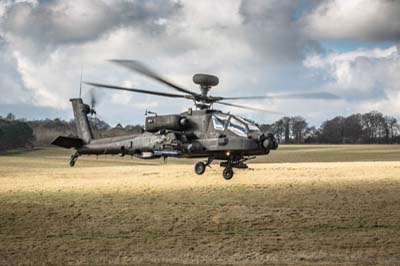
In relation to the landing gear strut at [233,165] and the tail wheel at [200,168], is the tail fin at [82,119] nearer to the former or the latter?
the tail wheel at [200,168]

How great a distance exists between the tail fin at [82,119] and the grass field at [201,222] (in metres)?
3.71

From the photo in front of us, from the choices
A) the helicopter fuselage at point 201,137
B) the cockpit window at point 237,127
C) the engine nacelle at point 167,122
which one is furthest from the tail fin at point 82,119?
the cockpit window at point 237,127

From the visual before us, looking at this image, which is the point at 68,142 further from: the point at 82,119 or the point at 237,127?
the point at 237,127

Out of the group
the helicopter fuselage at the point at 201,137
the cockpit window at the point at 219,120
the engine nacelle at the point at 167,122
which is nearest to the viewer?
the helicopter fuselage at the point at 201,137

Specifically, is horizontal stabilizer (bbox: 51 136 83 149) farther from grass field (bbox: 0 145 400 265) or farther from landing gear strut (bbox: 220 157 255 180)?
landing gear strut (bbox: 220 157 255 180)

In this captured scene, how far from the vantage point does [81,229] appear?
936 inches

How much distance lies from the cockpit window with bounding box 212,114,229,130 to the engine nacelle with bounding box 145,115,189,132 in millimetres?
1786

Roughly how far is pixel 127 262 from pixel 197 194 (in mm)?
12232

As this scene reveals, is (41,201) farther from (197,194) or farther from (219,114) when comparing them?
(219,114)

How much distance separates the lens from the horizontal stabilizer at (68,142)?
105 feet

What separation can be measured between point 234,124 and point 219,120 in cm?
96

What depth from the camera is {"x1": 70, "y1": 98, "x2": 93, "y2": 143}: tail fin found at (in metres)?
34.1

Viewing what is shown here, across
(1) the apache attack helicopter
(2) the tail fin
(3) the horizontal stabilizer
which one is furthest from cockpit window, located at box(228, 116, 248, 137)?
(3) the horizontal stabilizer

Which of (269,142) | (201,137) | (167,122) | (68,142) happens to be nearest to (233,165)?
(201,137)
